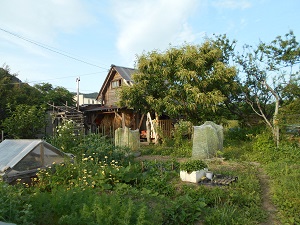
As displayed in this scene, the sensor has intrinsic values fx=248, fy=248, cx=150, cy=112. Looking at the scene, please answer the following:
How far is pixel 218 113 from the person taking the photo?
1324 centimetres

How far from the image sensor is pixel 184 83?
12.0 metres

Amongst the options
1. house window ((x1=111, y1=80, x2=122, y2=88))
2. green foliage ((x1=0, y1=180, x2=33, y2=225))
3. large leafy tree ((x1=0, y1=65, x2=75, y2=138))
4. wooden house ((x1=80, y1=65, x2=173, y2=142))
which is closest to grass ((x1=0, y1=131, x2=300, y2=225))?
green foliage ((x1=0, y1=180, x2=33, y2=225))

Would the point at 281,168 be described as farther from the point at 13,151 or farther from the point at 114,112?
the point at 114,112

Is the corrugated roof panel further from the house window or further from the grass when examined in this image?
the house window

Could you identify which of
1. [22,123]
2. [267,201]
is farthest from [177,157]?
[22,123]

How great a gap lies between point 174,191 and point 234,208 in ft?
4.25

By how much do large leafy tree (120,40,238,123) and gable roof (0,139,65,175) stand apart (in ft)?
22.5

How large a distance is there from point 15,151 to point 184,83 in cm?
819

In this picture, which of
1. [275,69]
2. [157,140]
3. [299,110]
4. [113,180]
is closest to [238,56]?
[275,69]

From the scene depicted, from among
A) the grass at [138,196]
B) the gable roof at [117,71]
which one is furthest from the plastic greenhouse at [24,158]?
the gable roof at [117,71]

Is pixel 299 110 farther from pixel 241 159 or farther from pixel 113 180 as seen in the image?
pixel 113 180

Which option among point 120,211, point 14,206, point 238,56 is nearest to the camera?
point 14,206

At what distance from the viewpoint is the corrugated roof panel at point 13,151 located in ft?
17.3

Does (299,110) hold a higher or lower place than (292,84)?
lower
